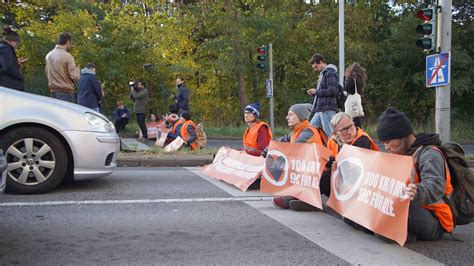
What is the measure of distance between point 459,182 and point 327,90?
4.51 m

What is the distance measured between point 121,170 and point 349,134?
4386mm

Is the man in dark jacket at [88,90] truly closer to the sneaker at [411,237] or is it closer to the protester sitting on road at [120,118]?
the sneaker at [411,237]

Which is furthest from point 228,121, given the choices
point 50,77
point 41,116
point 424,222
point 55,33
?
point 424,222

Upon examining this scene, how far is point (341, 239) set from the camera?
441 centimetres

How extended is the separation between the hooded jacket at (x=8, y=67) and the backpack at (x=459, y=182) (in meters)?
6.41

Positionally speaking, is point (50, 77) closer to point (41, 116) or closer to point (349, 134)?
point (41, 116)

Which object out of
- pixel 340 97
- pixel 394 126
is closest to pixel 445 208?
pixel 394 126

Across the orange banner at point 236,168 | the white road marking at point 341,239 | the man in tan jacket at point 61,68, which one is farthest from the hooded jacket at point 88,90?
the white road marking at point 341,239

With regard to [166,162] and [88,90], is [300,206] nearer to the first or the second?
[166,162]

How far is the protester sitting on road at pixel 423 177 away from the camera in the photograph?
3859 millimetres

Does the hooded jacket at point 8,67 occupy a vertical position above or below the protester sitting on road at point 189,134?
above

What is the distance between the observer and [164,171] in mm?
8531

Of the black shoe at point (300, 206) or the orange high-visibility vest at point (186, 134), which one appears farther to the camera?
the orange high-visibility vest at point (186, 134)

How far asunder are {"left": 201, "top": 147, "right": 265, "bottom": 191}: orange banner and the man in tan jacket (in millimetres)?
2801
